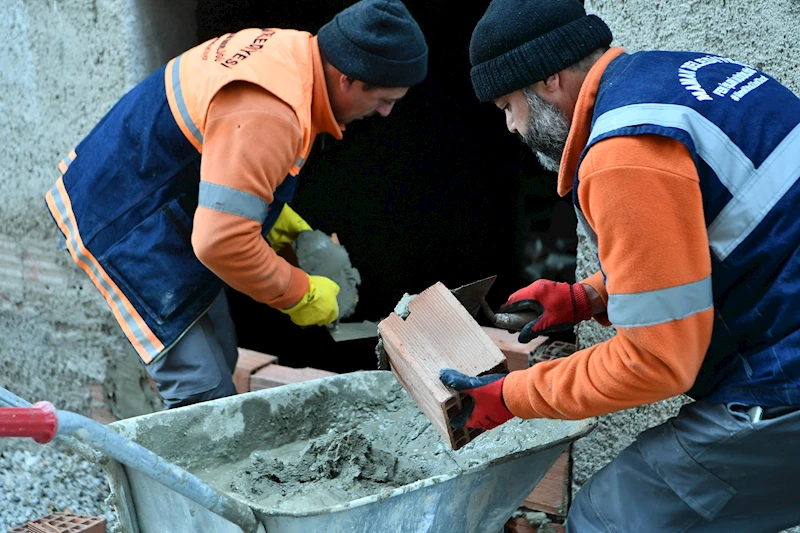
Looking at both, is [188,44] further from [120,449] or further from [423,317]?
[120,449]

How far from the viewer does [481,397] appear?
201 cm

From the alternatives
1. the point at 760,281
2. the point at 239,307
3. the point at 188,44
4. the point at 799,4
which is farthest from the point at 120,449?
the point at 239,307

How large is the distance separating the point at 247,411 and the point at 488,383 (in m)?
0.94

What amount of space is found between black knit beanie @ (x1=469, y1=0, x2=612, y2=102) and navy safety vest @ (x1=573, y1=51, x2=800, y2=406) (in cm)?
12

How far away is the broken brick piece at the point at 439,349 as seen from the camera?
7.02ft

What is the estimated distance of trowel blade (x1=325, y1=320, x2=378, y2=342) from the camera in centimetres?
335

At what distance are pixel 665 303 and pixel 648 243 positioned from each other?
136 mm

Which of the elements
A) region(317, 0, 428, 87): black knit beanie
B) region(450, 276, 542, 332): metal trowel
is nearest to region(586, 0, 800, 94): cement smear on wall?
region(317, 0, 428, 87): black knit beanie

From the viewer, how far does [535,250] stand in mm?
4152

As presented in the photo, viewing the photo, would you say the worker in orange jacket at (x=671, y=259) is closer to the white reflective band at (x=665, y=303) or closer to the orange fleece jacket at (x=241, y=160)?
the white reflective band at (x=665, y=303)

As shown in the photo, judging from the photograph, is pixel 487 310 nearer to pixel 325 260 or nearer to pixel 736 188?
pixel 736 188

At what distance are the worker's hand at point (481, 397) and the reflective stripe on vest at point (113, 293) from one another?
1.27m

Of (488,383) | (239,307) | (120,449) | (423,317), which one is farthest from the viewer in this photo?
(239,307)

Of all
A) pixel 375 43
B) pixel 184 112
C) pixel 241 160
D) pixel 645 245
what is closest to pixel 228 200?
pixel 241 160
